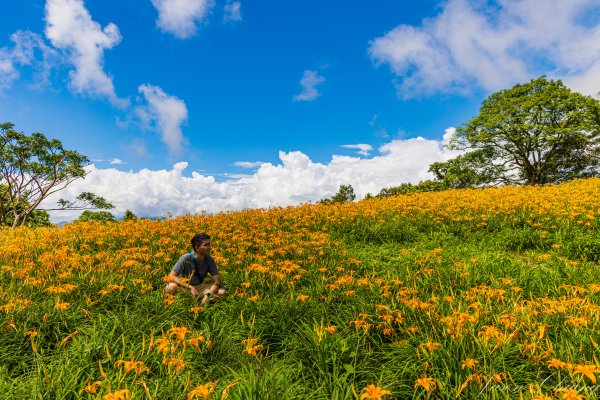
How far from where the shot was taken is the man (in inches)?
183

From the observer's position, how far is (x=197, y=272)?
5164 mm

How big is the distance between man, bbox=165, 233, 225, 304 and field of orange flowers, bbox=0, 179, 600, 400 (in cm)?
24

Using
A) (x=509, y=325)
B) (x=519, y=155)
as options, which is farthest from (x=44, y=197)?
(x=519, y=155)

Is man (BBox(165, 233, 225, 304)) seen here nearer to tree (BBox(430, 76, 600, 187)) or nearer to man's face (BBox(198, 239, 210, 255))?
man's face (BBox(198, 239, 210, 255))

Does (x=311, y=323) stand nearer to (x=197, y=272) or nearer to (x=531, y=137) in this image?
(x=197, y=272)

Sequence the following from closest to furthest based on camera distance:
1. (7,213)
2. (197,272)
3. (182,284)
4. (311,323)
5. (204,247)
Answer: (311,323) < (182,284) < (204,247) < (197,272) < (7,213)

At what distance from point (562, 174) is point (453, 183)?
9.46 metres

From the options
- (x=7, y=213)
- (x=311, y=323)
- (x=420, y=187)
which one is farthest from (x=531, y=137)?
(x=7, y=213)

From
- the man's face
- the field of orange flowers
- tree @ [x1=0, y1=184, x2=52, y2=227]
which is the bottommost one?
the field of orange flowers

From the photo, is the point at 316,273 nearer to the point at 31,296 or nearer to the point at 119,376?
the point at 119,376

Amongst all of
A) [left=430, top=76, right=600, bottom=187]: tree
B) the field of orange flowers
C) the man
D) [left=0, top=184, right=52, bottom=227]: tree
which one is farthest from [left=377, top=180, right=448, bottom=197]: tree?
[left=0, top=184, right=52, bottom=227]: tree

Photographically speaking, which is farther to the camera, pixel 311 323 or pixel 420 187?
pixel 420 187

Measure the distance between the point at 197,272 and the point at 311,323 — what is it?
7.36ft

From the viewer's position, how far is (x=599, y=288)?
3.82 m
